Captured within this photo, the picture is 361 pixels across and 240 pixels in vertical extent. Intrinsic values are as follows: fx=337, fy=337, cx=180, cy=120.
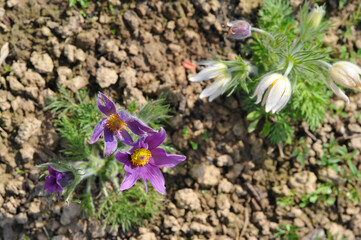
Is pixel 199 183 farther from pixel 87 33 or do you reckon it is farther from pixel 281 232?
pixel 87 33

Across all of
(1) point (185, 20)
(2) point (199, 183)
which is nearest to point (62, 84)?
(1) point (185, 20)

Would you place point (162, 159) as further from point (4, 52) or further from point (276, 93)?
point (4, 52)

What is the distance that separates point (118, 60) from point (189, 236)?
1.65 meters

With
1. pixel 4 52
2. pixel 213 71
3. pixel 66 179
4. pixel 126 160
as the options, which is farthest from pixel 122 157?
pixel 4 52

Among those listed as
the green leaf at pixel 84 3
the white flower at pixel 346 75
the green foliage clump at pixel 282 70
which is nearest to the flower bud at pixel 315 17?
the green foliage clump at pixel 282 70

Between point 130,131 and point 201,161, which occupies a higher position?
point 130,131

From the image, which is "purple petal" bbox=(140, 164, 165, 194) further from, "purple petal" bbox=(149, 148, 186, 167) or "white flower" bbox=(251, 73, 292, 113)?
"white flower" bbox=(251, 73, 292, 113)

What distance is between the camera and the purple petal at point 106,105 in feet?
6.60

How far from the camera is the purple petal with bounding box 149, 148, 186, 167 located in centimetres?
210

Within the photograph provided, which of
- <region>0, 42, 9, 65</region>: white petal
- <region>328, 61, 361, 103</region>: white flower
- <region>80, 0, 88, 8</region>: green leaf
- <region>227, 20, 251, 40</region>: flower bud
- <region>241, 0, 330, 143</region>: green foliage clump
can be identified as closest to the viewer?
<region>328, 61, 361, 103</region>: white flower

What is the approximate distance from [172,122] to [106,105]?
0.99m

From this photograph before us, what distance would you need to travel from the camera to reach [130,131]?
234 cm

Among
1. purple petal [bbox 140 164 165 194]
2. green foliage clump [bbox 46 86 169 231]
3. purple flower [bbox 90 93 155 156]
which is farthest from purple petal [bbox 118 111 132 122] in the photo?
green foliage clump [bbox 46 86 169 231]

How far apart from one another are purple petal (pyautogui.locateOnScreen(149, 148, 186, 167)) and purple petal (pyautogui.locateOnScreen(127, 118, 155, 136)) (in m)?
0.14
